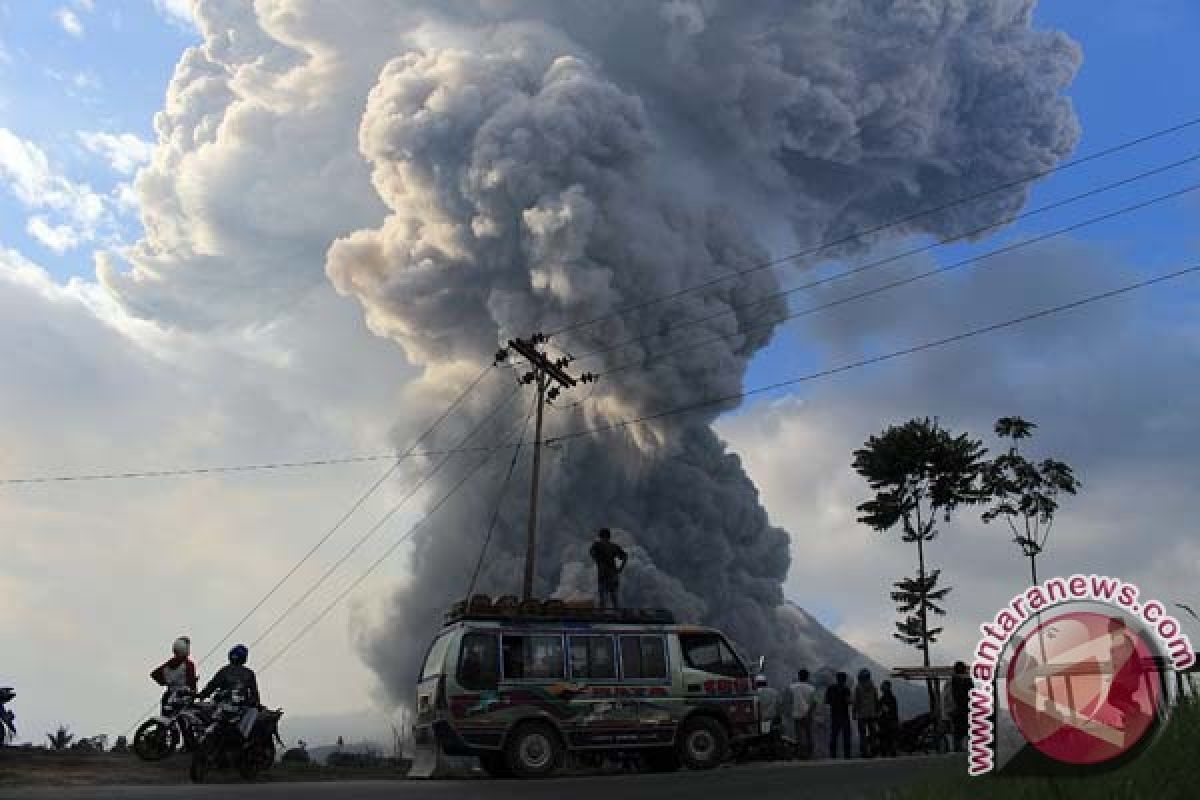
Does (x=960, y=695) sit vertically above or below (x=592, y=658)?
below

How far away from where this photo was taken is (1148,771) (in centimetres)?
487

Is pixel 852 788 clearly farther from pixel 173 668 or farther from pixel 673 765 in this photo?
pixel 173 668

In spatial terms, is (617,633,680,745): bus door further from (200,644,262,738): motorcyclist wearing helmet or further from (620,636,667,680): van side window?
(200,644,262,738): motorcyclist wearing helmet

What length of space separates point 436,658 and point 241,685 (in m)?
2.71

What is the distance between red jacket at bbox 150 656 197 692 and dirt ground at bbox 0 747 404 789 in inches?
41.7

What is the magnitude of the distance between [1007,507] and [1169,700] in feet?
118

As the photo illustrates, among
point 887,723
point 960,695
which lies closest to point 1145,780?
point 960,695

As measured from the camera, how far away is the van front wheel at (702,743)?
15398 mm

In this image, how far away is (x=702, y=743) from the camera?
15508mm

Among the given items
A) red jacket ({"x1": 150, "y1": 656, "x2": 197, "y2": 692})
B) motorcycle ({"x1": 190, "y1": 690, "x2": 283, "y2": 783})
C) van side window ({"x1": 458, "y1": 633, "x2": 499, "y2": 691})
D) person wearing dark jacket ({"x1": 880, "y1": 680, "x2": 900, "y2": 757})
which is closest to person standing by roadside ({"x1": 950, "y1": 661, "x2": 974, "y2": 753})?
person wearing dark jacket ({"x1": 880, "y1": 680, "x2": 900, "y2": 757})

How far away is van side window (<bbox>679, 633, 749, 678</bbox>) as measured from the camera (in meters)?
15.8

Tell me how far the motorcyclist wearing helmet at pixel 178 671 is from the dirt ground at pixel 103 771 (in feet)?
3.45

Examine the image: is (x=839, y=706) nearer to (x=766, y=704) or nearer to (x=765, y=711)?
(x=766, y=704)

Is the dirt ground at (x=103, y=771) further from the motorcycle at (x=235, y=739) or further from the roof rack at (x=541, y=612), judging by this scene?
the roof rack at (x=541, y=612)
